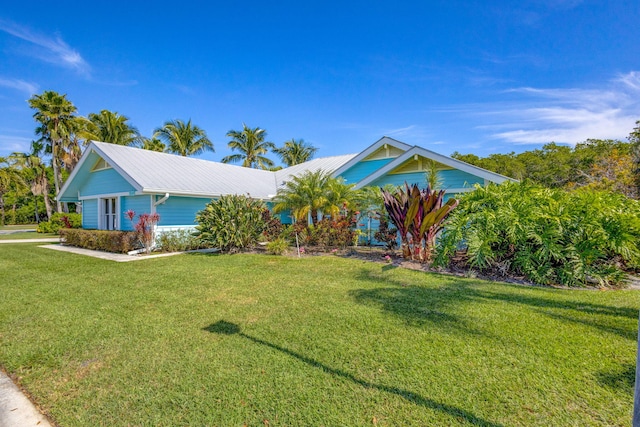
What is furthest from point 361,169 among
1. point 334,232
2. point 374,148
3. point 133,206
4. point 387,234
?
point 133,206

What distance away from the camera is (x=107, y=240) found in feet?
42.9

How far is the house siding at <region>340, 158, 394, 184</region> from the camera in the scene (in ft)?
50.9

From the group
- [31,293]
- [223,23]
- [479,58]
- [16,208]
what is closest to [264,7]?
[223,23]

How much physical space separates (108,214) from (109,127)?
61.9 feet

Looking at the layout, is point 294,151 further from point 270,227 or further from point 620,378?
point 620,378

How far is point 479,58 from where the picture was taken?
Result: 1242 cm

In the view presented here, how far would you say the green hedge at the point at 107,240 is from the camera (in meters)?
12.6

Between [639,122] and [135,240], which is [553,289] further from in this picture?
[639,122]

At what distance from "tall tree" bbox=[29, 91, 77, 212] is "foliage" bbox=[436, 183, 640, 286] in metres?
30.8

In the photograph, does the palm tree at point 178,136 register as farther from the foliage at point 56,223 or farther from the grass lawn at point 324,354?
the grass lawn at point 324,354

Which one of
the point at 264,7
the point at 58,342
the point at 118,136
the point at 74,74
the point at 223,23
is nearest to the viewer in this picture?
the point at 58,342

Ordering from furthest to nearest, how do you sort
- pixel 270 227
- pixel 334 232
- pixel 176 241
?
1. pixel 270 227
2. pixel 176 241
3. pixel 334 232

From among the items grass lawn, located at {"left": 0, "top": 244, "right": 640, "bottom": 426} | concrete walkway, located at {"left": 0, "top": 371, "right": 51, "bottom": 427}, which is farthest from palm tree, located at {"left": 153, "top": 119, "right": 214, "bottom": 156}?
concrete walkway, located at {"left": 0, "top": 371, "right": 51, "bottom": 427}

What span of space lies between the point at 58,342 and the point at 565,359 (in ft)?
20.6
